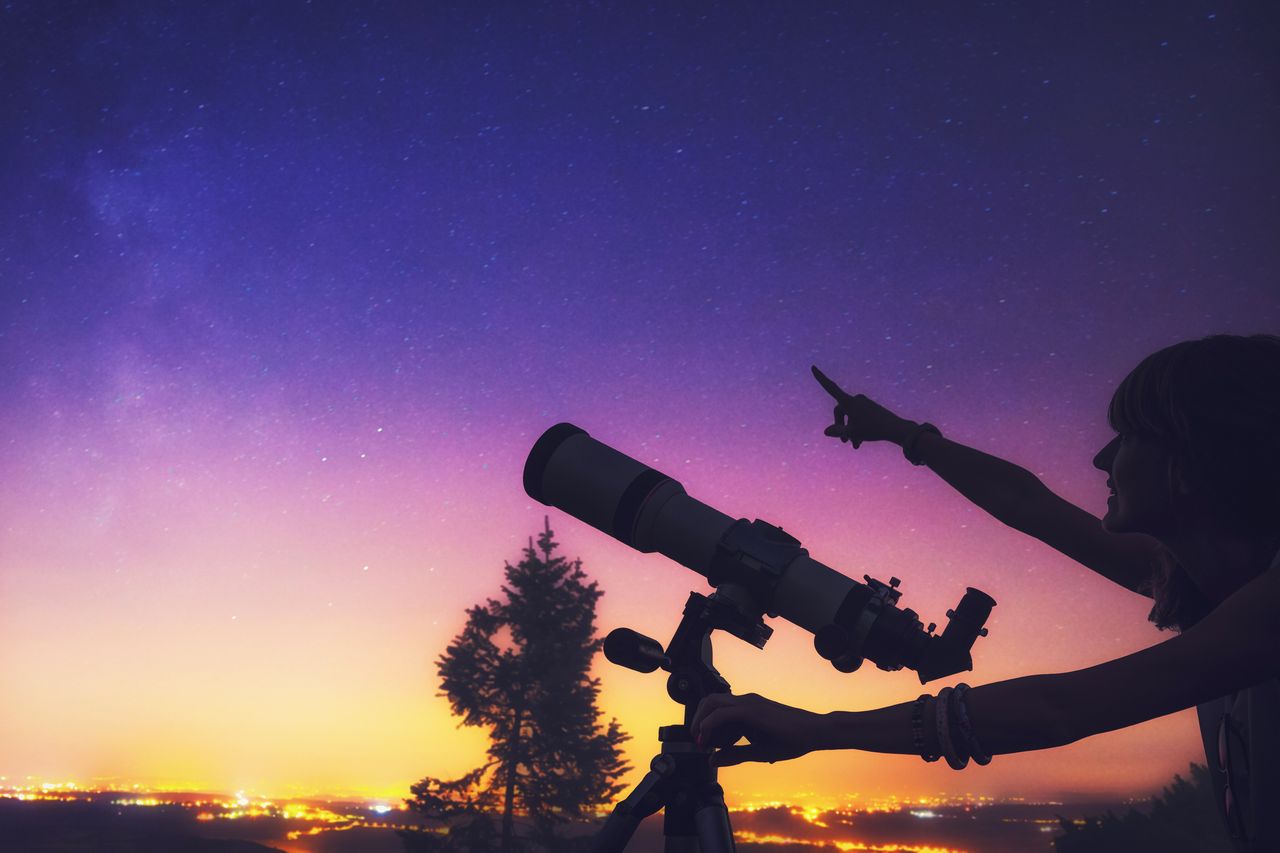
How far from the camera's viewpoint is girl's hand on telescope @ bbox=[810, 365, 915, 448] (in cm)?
319

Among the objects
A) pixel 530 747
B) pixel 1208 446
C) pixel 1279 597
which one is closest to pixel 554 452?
pixel 1208 446

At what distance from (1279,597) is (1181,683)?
A: 21 cm

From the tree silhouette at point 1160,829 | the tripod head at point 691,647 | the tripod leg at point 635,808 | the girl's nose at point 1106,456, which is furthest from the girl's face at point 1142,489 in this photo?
the tree silhouette at point 1160,829

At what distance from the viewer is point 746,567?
120 inches

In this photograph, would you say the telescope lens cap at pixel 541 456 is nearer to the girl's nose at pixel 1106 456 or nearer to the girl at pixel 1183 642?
the girl at pixel 1183 642

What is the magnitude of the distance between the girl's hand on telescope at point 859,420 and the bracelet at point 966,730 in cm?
179

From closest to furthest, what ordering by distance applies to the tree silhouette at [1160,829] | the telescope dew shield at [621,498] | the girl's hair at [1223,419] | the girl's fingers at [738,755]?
the girl's hair at [1223,419]
the girl's fingers at [738,755]
the telescope dew shield at [621,498]
the tree silhouette at [1160,829]

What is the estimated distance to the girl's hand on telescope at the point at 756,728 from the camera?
1.72m

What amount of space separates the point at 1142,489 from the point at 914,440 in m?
1.31

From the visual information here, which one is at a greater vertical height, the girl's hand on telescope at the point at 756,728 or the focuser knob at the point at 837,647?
the focuser knob at the point at 837,647

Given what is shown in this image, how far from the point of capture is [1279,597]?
1.27m

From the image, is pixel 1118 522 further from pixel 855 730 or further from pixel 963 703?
pixel 855 730

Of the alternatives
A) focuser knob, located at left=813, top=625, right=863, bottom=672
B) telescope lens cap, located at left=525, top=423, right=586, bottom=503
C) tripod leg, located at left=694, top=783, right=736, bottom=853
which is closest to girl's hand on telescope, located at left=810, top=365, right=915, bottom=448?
focuser knob, located at left=813, top=625, right=863, bottom=672

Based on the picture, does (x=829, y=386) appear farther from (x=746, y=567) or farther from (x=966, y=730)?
(x=966, y=730)
